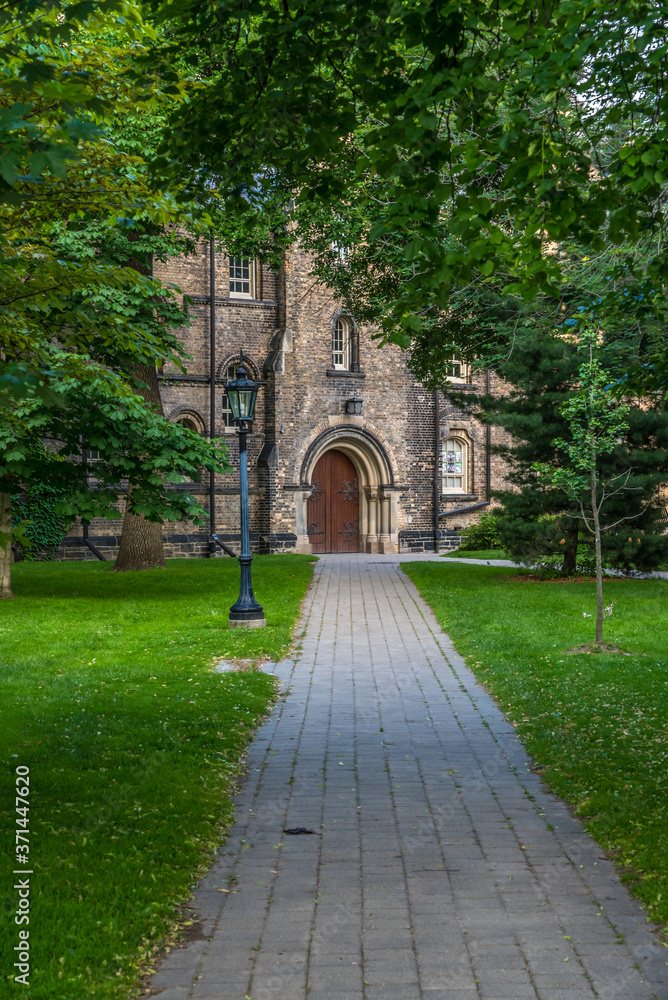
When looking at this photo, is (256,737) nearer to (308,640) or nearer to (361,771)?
(361,771)

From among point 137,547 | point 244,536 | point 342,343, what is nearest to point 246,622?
point 244,536

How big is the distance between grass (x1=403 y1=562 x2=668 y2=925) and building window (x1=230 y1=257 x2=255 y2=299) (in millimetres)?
14264

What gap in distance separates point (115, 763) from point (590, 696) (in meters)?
4.50

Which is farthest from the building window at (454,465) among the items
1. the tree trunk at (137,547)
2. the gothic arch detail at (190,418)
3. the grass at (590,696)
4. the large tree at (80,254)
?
the large tree at (80,254)

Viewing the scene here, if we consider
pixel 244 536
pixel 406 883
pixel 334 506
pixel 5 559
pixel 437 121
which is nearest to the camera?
pixel 406 883

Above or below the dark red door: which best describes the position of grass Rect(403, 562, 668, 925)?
below

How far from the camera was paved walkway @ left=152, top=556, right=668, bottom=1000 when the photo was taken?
12.0ft

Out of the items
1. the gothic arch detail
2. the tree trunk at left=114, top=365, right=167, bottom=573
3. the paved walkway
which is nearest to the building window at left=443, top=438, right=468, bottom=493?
the gothic arch detail

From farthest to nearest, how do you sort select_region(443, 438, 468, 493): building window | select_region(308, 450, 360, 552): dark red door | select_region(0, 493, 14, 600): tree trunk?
select_region(443, 438, 468, 493): building window
select_region(308, 450, 360, 552): dark red door
select_region(0, 493, 14, 600): tree trunk

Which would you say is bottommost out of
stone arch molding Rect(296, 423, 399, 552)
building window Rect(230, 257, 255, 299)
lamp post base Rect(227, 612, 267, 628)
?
lamp post base Rect(227, 612, 267, 628)

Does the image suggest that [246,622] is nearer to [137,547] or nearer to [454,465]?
[137,547]

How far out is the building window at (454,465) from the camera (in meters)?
31.7

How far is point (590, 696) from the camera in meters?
8.54

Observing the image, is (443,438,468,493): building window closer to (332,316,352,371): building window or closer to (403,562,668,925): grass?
(332,316,352,371): building window
